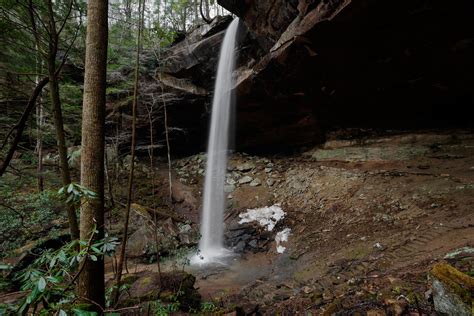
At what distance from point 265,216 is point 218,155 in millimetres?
4915

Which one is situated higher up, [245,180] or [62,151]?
[62,151]

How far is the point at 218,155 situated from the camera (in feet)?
41.4

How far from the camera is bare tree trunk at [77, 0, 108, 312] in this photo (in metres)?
2.41

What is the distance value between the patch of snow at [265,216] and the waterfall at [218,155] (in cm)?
113

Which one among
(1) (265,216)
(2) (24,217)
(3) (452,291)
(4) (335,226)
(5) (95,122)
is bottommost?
(1) (265,216)

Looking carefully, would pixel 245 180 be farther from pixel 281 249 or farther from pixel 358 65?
pixel 358 65

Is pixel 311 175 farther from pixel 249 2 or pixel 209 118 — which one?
pixel 249 2

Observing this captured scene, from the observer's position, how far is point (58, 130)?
4.45m

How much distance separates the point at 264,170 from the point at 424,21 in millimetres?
7508

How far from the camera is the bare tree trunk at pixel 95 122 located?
2.41 m

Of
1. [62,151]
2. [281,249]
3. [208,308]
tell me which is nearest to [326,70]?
[281,249]

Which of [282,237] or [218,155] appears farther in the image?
[218,155]

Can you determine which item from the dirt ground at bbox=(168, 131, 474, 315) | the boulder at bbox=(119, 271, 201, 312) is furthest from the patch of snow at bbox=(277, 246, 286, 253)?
the boulder at bbox=(119, 271, 201, 312)

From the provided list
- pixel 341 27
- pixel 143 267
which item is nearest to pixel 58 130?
pixel 143 267
